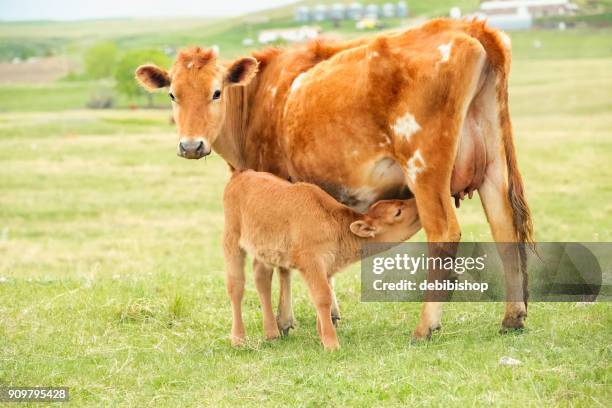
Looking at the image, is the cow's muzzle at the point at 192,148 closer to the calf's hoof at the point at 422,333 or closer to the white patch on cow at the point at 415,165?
the white patch on cow at the point at 415,165

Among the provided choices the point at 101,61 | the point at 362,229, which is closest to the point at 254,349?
the point at 362,229

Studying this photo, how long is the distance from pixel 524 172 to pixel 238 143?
23.7 m

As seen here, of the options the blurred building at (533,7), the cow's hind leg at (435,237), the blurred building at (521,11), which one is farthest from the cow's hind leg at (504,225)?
the blurred building at (533,7)

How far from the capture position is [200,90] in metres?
8.63

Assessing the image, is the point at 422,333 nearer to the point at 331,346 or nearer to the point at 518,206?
the point at 331,346

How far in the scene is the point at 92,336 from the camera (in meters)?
8.45

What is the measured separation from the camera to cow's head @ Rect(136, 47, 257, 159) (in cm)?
847

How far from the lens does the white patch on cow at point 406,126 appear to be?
25.6 feet

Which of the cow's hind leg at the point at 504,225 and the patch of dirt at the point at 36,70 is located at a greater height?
the cow's hind leg at the point at 504,225

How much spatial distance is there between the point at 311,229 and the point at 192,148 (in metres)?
1.42

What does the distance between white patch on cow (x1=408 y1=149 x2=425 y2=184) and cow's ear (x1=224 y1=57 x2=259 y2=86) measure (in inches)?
79.0

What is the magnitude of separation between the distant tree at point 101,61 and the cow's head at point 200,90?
102980mm

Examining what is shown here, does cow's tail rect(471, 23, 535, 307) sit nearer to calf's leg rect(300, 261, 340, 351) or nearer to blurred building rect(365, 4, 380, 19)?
calf's leg rect(300, 261, 340, 351)

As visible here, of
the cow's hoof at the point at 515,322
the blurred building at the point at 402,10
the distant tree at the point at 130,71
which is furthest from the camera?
the blurred building at the point at 402,10
